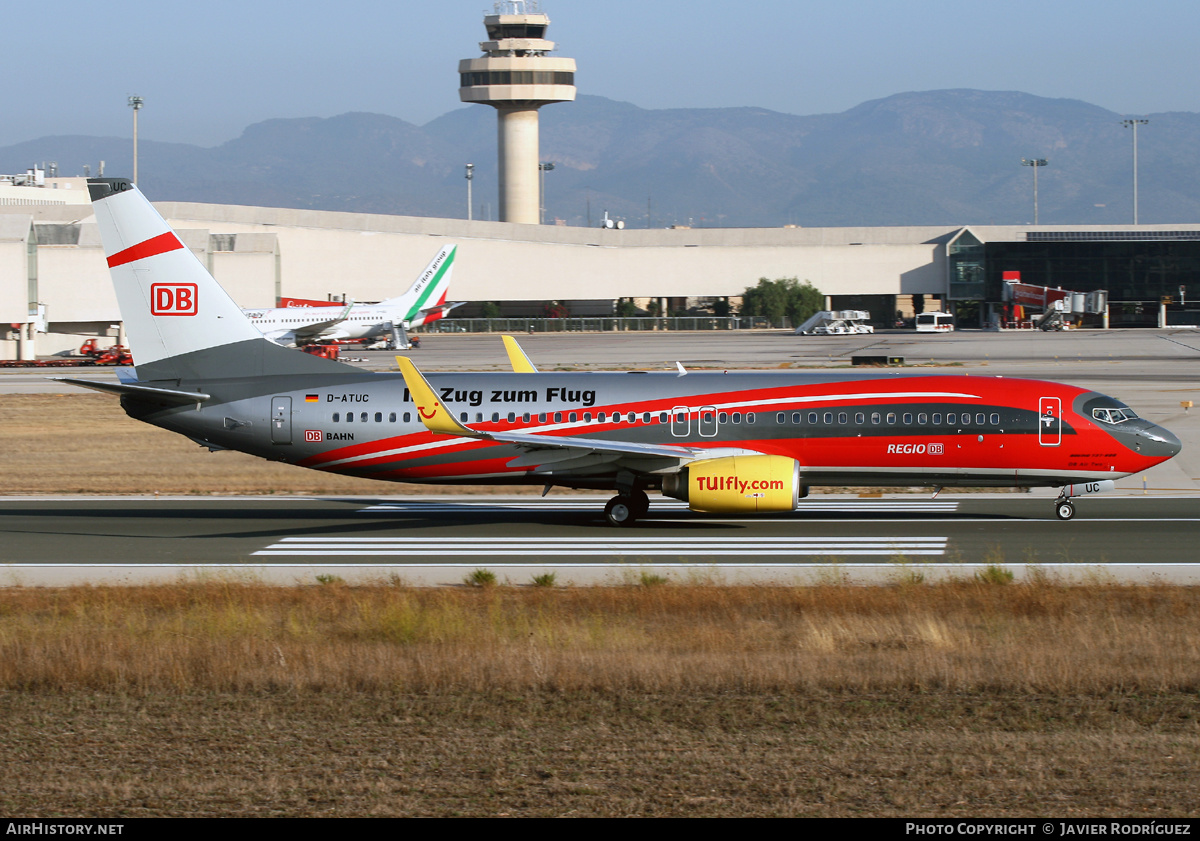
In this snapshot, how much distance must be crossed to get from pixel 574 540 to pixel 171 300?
1230 centimetres

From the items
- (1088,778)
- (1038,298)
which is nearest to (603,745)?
(1088,778)

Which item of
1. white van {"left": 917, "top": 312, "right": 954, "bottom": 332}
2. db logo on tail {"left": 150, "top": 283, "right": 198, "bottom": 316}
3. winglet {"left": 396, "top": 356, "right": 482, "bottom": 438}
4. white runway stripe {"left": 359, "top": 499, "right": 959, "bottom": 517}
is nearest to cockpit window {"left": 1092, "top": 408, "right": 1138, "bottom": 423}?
white runway stripe {"left": 359, "top": 499, "right": 959, "bottom": 517}

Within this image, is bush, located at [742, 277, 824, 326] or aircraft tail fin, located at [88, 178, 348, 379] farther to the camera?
bush, located at [742, 277, 824, 326]

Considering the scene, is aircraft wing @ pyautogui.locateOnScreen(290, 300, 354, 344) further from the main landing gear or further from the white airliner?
the main landing gear

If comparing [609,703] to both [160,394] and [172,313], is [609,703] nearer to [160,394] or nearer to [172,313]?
[160,394]

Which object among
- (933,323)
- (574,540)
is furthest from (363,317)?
(574,540)

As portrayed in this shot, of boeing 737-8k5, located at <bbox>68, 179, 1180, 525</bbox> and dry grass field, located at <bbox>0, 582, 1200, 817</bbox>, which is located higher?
boeing 737-8k5, located at <bbox>68, 179, 1180, 525</bbox>

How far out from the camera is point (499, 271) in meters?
174

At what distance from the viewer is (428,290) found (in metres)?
118

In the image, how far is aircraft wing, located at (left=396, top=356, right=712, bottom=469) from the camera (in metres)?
29.0

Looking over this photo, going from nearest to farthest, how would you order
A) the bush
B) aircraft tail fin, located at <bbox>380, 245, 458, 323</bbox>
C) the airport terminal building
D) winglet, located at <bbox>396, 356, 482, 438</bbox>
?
winglet, located at <bbox>396, 356, 482, 438</bbox> < aircraft tail fin, located at <bbox>380, 245, 458, 323</bbox> < the airport terminal building < the bush

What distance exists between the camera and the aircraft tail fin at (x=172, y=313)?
31.7 metres

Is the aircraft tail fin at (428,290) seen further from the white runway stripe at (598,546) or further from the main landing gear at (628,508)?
the white runway stripe at (598,546)

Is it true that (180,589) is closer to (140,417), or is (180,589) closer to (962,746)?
(140,417)
